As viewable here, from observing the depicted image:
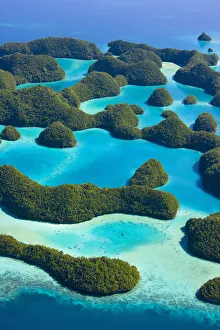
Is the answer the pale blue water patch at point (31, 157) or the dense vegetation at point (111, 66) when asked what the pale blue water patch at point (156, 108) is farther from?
the pale blue water patch at point (31, 157)

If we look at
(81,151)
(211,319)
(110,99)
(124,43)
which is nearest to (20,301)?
(211,319)

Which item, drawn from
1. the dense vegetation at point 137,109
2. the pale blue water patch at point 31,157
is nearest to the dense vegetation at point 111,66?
the dense vegetation at point 137,109

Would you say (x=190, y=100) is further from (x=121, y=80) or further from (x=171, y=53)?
(x=171, y=53)

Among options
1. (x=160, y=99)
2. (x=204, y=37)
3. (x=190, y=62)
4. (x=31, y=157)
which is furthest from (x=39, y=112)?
(x=204, y=37)

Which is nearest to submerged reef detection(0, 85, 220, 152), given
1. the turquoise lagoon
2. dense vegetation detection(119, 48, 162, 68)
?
the turquoise lagoon

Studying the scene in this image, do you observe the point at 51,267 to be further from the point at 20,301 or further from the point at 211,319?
the point at 211,319

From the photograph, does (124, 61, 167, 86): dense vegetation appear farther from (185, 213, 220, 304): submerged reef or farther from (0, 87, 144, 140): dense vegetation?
(185, 213, 220, 304): submerged reef
